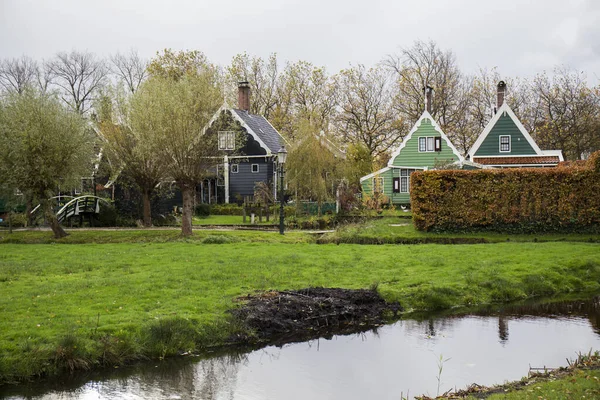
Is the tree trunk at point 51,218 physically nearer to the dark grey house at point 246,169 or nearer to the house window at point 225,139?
the house window at point 225,139

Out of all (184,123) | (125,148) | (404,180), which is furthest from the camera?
(404,180)

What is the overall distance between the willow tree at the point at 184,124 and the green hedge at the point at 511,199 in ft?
30.3

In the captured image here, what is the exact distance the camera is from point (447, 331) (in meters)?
12.2

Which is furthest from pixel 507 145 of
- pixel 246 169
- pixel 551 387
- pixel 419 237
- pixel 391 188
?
pixel 551 387

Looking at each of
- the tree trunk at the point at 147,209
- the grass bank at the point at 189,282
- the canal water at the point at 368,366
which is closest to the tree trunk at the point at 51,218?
the grass bank at the point at 189,282

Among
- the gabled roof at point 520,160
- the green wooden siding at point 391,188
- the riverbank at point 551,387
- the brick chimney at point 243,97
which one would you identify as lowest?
the riverbank at point 551,387

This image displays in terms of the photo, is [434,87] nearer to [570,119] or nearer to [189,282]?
[570,119]

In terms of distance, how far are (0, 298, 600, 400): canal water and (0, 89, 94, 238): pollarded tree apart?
52.6ft

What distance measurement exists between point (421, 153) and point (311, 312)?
3058cm

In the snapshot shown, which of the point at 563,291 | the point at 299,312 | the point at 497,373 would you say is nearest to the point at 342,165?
the point at 563,291

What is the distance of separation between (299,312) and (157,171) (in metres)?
16.9

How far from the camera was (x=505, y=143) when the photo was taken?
40.8m

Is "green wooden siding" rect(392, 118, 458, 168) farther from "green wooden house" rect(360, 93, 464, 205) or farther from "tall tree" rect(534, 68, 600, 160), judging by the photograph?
"tall tree" rect(534, 68, 600, 160)

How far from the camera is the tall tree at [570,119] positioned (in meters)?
50.6
